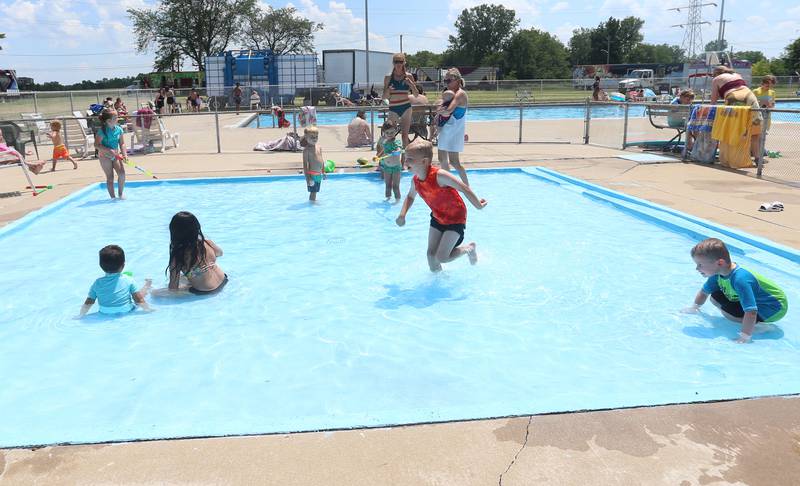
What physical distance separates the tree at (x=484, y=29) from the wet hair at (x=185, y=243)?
116653 millimetres

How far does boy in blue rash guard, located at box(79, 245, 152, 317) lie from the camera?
4.77m

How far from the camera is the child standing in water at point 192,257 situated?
16.6ft

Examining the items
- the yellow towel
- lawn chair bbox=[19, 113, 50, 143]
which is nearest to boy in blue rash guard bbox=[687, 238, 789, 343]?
the yellow towel

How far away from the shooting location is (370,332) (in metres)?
4.74

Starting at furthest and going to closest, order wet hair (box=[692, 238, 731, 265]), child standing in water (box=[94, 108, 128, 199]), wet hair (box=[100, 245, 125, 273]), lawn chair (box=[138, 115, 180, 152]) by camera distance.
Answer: lawn chair (box=[138, 115, 180, 152])
child standing in water (box=[94, 108, 128, 199])
wet hair (box=[100, 245, 125, 273])
wet hair (box=[692, 238, 731, 265])

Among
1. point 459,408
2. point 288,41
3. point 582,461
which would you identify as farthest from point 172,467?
point 288,41

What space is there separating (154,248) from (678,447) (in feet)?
20.5

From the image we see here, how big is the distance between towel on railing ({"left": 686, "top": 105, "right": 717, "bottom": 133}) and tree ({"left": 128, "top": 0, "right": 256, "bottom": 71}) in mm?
55589

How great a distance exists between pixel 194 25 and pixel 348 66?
26.1m

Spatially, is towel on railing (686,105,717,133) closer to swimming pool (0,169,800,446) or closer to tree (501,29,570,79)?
swimming pool (0,169,800,446)

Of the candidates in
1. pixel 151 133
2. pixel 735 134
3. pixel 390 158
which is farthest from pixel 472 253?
pixel 151 133

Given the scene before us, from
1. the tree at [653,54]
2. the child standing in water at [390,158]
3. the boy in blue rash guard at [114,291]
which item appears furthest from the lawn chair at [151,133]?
the tree at [653,54]

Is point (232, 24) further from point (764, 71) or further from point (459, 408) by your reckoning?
point (459, 408)

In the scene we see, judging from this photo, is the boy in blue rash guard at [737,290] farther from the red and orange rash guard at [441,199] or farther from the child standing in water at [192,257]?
the child standing in water at [192,257]
